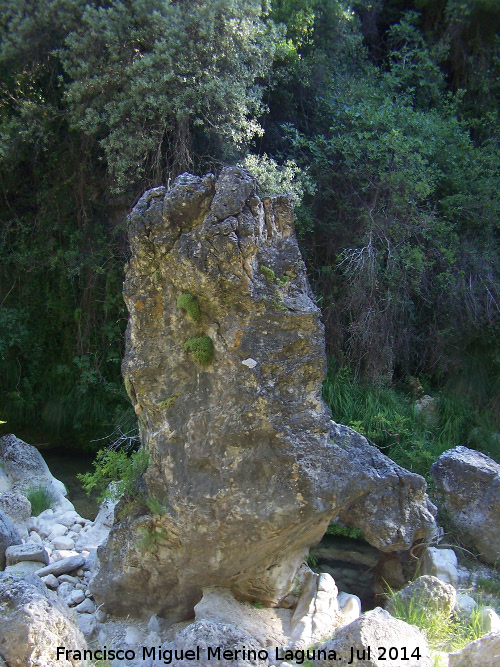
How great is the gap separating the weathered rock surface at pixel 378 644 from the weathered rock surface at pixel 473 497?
223 cm

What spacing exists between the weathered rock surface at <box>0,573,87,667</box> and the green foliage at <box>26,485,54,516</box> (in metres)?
2.91

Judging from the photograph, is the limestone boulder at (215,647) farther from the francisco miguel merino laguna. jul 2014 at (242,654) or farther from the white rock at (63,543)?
the white rock at (63,543)

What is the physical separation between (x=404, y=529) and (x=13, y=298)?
5.96 metres

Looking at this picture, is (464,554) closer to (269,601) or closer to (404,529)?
(404,529)

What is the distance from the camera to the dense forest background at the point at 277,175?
267 inches

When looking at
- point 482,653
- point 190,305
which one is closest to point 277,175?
point 190,305

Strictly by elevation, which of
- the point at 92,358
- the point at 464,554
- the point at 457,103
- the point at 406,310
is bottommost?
the point at 464,554

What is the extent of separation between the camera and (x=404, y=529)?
473cm

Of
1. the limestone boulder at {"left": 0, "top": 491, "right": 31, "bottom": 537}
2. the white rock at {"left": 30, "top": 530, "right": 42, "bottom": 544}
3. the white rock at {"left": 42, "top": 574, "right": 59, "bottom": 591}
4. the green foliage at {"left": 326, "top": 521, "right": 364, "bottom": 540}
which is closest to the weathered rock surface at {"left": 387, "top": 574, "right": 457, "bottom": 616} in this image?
the green foliage at {"left": 326, "top": 521, "right": 364, "bottom": 540}

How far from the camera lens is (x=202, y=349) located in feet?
13.5

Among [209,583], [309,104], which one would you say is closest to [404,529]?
[209,583]

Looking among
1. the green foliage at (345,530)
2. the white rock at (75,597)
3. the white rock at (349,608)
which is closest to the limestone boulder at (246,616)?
the white rock at (349,608)

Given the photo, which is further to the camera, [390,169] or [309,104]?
[309,104]

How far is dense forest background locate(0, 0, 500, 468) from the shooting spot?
679 centimetres
